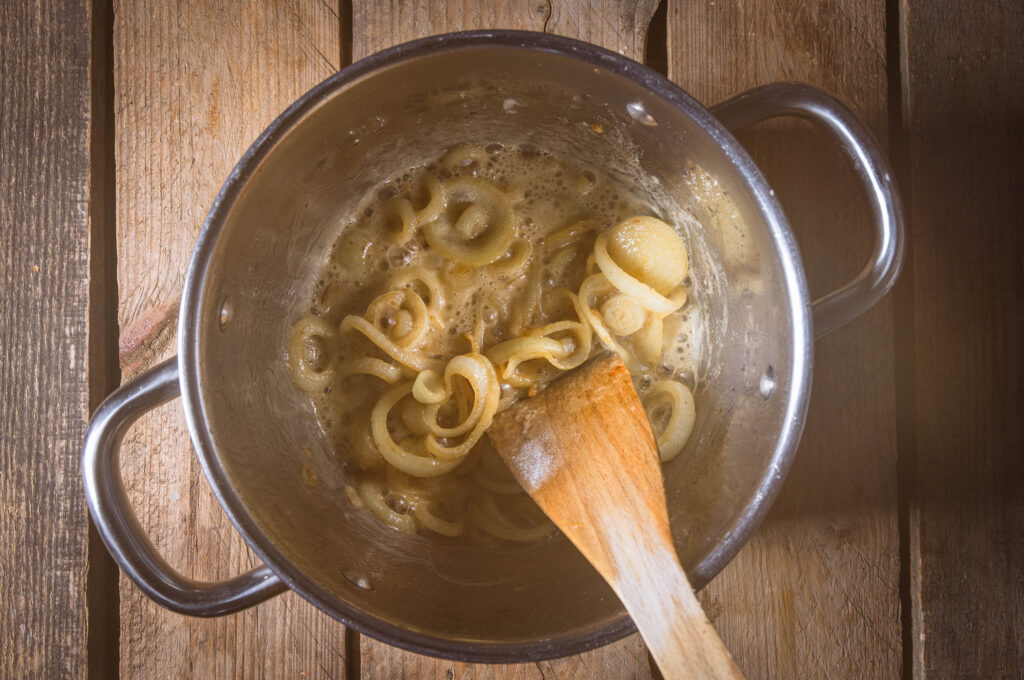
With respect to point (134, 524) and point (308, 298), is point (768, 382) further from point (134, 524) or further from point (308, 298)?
point (134, 524)

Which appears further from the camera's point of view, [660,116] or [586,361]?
[586,361]

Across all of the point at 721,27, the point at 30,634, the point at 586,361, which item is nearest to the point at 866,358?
the point at 586,361

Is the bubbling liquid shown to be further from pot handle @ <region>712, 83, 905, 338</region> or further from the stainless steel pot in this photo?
pot handle @ <region>712, 83, 905, 338</region>

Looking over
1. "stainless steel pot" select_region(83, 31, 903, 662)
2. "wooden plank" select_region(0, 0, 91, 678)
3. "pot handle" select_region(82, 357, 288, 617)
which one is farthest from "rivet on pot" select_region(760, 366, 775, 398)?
"wooden plank" select_region(0, 0, 91, 678)

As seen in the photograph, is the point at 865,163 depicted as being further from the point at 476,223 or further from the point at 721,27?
the point at 476,223

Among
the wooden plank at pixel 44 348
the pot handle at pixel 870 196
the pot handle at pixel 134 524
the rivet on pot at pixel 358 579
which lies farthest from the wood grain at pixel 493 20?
the rivet on pot at pixel 358 579

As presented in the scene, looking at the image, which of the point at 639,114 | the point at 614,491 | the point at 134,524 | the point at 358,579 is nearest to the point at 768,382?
the point at 614,491

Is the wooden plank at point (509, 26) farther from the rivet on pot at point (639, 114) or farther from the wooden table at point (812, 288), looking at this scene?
the rivet on pot at point (639, 114)
